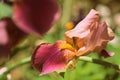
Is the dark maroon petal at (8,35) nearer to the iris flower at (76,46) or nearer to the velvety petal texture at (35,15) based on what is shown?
the velvety petal texture at (35,15)

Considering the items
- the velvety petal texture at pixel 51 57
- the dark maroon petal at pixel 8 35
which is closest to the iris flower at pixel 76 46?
the velvety petal texture at pixel 51 57

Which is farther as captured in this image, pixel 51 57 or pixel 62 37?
pixel 62 37

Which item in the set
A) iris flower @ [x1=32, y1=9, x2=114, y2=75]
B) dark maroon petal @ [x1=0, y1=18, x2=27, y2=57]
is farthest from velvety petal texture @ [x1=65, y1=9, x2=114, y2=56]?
dark maroon petal @ [x1=0, y1=18, x2=27, y2=57]

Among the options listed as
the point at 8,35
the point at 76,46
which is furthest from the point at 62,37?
the point at 8,35

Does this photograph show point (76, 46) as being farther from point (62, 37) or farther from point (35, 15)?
point (62, 37)

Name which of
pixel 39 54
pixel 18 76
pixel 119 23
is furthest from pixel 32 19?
pixel 119 23

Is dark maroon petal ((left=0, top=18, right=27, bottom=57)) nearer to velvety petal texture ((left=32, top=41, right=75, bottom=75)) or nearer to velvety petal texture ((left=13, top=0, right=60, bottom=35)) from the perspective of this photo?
velvety petal texture ((left=13, top=0, right=60, bottom=35))
